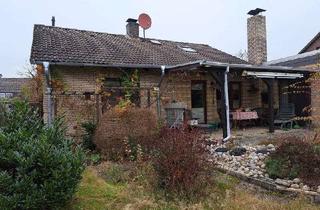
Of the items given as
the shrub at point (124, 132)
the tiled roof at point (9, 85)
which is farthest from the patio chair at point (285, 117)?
the tiled roof at point (9, 85)

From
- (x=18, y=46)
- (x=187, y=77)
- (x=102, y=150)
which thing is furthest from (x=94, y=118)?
(x=18, y=46)

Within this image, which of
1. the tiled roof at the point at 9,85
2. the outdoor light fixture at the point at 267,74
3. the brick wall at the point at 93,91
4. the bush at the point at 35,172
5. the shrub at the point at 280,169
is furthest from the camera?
the tiled roof at the point at 9,85

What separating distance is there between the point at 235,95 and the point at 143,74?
5.66 meters

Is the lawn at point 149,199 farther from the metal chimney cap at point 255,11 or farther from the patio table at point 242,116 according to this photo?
the metal chimney cap at point 255,11

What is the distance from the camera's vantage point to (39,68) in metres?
13.5

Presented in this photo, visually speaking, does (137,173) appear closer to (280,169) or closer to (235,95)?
(280,169)

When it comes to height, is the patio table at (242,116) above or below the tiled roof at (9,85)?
below

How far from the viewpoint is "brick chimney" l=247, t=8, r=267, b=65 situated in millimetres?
20953

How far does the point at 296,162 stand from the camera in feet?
23.6

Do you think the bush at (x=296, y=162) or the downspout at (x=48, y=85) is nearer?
the bush at (x=296, y=162)

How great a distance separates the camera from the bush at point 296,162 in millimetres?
6935

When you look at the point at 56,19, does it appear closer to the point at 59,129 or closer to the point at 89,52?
the point at 89,52

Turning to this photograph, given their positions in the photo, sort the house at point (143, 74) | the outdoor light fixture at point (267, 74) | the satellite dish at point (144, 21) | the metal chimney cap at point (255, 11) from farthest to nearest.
Answer: the metal chimney cap at point (255, 11)
the satellite dish at point (144, 21)
the outdoor light fixture at point (267, 74)
the house at point (143, 74)

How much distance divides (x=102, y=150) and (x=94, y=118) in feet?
9.90
